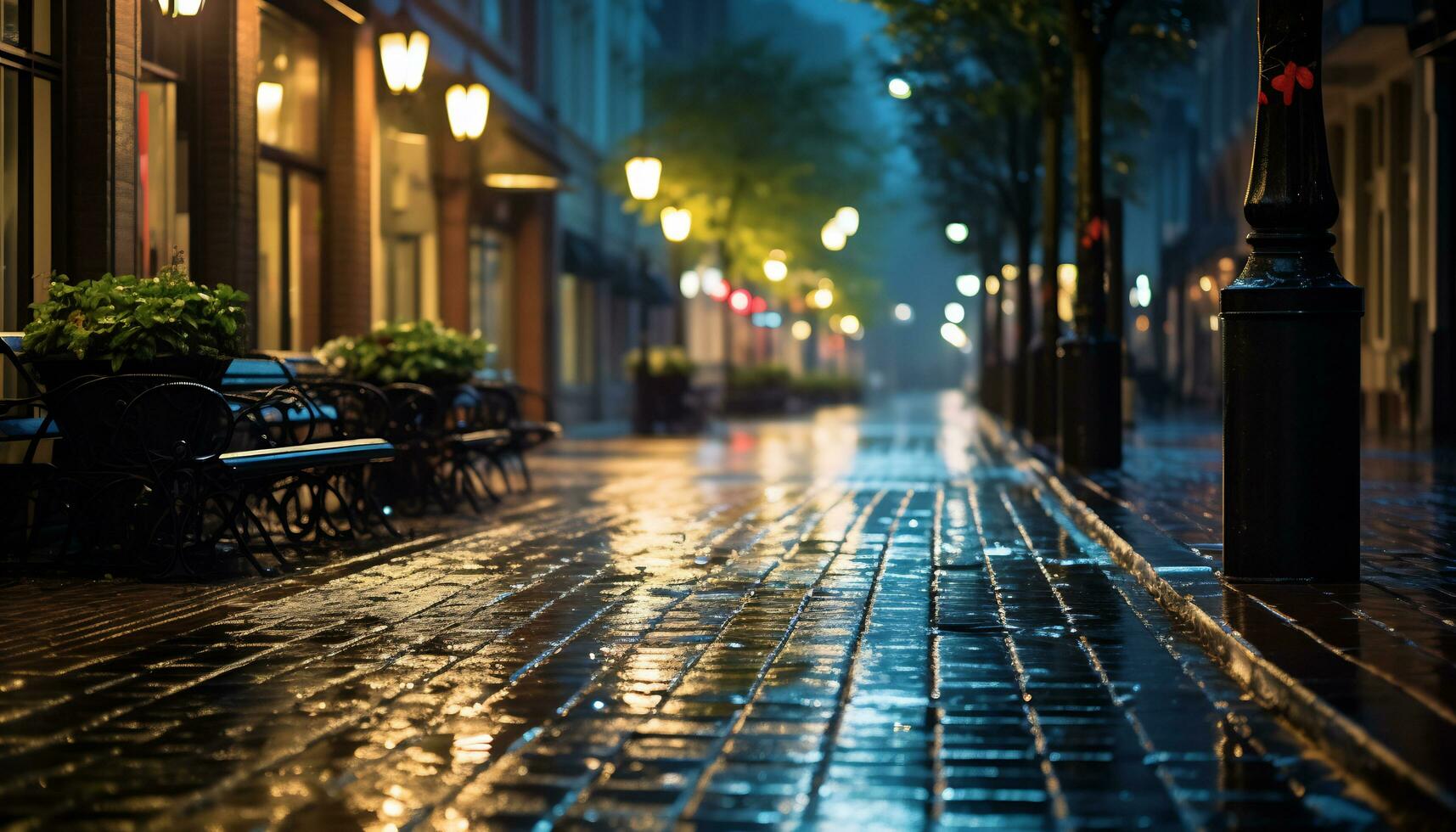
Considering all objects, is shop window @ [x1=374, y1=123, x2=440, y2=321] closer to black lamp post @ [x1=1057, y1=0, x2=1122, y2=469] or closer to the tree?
black lamp post @ [x1=1057, y1=0, x2=1122, y2=469]

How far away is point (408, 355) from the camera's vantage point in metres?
14.1

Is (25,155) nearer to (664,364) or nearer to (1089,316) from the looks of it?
(1089,316)

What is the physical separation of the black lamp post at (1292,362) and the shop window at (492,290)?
2040 centimetres

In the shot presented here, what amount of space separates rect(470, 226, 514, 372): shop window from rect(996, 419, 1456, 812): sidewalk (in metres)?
16.9

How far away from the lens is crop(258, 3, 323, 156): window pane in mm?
17938

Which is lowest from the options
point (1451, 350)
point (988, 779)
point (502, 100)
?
point (988, 779)

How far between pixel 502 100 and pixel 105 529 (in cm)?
1737

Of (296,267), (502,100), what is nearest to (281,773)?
(296,267)

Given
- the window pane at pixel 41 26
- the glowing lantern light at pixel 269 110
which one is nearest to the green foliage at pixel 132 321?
the window pane at pixel 41 26

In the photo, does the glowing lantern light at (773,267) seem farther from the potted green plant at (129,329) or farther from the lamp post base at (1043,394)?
the potted green plant at (129,329)

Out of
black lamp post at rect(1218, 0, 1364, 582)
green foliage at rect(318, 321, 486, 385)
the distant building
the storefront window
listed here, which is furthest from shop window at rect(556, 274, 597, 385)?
black lamp post at rect(1218, 0, 1364, 582)

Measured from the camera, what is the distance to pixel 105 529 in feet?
31.1

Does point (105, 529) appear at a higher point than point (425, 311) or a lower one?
lower

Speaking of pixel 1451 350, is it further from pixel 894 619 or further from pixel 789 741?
pixel 789 741
